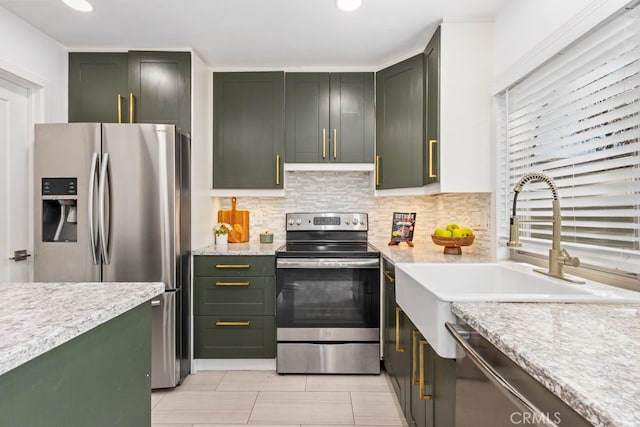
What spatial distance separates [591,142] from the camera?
1.48m

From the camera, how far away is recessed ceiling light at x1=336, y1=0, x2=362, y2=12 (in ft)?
6.94

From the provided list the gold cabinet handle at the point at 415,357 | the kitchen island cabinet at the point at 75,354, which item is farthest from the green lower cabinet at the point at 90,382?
the gold cabinet handle at the point at 415,357

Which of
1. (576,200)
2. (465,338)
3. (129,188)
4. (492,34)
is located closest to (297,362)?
(129,188)

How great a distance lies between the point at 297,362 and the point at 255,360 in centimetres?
34

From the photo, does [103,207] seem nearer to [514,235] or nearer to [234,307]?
[234,307]

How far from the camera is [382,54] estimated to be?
2846 millimetres

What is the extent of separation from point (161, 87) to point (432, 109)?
1.97 metres

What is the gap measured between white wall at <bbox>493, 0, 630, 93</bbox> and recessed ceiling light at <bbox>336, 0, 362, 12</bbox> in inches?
33.9

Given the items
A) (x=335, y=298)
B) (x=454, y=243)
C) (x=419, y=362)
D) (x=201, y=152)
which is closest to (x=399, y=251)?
(x=454, y=243)

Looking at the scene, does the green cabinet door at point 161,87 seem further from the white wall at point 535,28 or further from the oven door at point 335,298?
the white wall at point 535,28

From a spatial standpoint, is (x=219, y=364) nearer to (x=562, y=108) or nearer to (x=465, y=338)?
(x=465, y=338)

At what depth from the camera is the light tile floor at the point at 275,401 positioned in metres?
2.16

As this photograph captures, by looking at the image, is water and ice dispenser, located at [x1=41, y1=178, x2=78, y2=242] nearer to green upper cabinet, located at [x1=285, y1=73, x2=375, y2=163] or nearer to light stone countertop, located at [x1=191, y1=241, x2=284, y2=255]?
light stone countertop, located at [x1=191, y1=241, x2=284, y2=255]

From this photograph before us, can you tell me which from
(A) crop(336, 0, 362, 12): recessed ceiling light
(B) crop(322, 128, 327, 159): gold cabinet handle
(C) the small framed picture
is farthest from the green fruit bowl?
(A) crop(336, 0, 362, 12): recessed ceiling light
